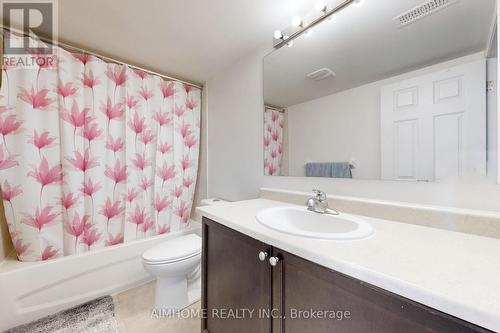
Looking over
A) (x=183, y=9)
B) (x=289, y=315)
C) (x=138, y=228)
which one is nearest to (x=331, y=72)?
(x=183, y=9)

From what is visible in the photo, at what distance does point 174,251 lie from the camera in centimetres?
140

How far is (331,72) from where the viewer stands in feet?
3.81

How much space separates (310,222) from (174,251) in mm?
989

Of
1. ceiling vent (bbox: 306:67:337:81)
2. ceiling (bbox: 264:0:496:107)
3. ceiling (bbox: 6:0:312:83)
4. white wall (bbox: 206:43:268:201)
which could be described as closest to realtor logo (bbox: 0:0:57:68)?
ceiling (bbox: 6:0:312:83)

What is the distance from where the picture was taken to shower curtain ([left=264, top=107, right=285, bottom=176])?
4.74 ft

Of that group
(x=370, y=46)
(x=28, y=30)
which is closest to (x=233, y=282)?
(x=370, y=46)

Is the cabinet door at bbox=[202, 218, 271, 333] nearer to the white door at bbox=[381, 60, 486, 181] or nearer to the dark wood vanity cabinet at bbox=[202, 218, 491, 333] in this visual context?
the dark wood vanity cabinet at bbox=[202, 218, 491, 333]

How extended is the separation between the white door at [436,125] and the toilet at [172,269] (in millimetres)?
1348

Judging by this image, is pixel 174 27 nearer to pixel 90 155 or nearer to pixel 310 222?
pixel 90 155

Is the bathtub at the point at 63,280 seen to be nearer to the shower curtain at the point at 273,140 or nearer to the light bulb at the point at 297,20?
the shower curtain at the point at 273,140

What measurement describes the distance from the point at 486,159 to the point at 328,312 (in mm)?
822

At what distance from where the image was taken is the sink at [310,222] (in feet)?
2.53

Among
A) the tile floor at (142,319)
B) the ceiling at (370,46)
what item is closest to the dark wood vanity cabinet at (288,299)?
the tile floor at (142,319)

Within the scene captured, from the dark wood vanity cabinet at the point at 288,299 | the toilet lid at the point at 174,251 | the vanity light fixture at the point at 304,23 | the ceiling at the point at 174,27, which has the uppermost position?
the ceiling at the point at 174,27
